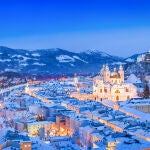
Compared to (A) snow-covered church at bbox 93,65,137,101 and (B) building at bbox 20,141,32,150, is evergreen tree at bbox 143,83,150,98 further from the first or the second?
(B) building at bbox 20,141,32,150

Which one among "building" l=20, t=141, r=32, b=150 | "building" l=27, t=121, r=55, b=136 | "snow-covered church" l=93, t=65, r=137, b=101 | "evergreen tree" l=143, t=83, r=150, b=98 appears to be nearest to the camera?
"building" l=20, t=141, r=32, b=150

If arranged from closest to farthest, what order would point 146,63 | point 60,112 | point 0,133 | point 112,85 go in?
point 0,133 → point 60,112 → point 112,85 → point 146,63

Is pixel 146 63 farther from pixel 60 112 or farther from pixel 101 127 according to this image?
pixel 101 127

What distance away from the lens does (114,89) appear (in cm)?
7769

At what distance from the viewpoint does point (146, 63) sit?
110500 mm

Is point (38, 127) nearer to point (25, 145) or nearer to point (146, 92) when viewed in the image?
point (25, 145)

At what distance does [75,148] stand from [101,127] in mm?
8720

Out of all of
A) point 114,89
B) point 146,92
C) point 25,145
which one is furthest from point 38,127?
point 146,92

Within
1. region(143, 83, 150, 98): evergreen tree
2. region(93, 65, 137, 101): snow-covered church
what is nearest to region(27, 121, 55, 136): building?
region(93, 65, 137, 101): snow-covered church

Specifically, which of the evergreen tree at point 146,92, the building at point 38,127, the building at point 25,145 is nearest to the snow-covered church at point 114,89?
the evergreen tree at point 146,92

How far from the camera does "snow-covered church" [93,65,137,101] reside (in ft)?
254

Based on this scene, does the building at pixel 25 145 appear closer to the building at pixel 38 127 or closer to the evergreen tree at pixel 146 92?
the building at pixel 38 127

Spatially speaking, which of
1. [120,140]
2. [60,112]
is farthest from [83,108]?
[120,140]

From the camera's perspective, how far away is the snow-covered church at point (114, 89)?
77375 mm
